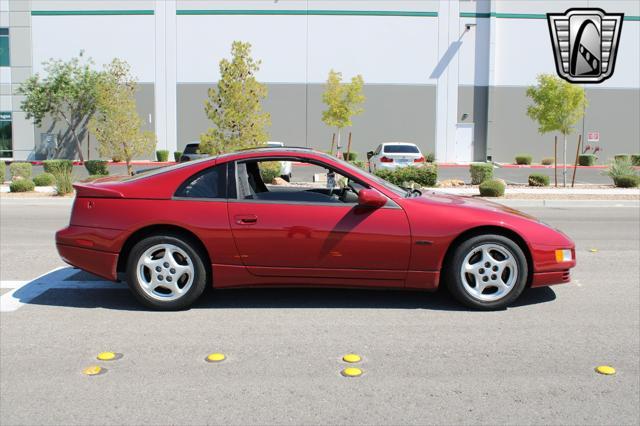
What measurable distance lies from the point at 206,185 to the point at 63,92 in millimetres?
34720

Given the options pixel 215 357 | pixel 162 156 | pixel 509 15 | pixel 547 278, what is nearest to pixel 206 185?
pixel 215 357

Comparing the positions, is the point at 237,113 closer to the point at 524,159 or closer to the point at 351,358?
the point at 351,358

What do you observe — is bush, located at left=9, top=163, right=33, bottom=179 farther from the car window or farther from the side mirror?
the side mirror

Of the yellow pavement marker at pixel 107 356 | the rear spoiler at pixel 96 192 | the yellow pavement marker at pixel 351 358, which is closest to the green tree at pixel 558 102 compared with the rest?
the rear spoiler at pixel 96 192

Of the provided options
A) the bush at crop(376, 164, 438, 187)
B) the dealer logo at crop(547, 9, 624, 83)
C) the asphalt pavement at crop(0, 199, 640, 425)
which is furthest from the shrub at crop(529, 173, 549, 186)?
the asphalt pavement at crop(0, 199, 640, 425)

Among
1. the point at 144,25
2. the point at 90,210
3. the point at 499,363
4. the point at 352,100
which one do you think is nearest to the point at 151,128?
the point at 144,25

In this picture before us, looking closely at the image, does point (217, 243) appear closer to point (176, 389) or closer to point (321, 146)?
point (176, 389)

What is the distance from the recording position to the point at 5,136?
40.3 metres

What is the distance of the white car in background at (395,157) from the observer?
82.2ft

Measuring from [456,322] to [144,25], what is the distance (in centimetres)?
3708

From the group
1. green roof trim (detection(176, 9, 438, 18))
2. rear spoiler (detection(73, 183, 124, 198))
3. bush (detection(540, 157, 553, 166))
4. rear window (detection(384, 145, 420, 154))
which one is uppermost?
green roof trim (detection(176, 9, 438, 18))

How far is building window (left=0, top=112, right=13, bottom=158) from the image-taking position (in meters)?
40.2

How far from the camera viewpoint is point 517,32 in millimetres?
39938

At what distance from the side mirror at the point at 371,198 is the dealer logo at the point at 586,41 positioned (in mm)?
29032
